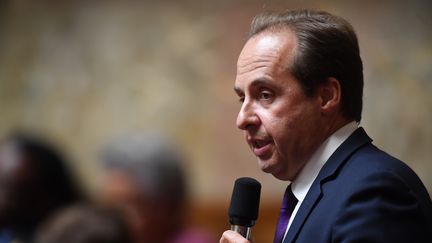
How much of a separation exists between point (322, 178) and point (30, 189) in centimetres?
168

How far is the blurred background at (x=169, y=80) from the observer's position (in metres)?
6.36

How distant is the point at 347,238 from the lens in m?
2.14

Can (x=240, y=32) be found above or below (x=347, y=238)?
above

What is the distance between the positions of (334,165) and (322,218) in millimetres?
178

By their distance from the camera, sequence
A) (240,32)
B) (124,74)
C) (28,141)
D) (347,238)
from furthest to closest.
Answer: (124,74)
(240,32)
(28,141)
(347,238)

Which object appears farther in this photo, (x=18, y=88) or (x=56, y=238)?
(x=18, y=88)

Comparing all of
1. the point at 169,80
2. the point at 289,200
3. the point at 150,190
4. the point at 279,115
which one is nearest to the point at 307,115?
the point at 279,115

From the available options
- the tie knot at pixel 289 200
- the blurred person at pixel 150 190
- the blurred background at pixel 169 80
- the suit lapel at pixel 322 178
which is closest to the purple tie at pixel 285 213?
the tie knot at pixel 289 200

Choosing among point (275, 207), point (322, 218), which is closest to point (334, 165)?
point (322, 218)

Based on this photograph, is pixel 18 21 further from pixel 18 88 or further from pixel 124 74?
pixel 124 74

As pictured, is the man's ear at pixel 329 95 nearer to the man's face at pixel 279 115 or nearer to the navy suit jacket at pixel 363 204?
the man's face at pixel 279 115

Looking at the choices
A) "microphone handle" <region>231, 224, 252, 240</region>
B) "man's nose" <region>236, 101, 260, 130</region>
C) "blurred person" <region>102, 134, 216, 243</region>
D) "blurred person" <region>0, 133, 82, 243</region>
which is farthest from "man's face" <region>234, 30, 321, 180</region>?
"blurred person" <region>0, 133, 82, 243</region>

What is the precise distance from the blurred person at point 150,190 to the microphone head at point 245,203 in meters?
1.09

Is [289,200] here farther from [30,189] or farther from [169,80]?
[169,80]
